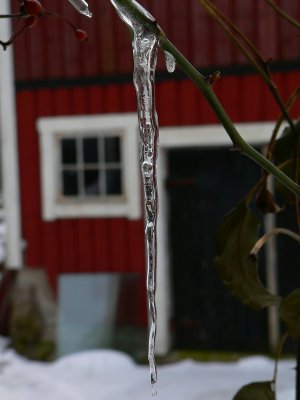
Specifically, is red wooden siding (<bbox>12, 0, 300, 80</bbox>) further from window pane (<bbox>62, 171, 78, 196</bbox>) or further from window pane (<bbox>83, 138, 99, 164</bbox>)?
window pane (<bbox>62, 171, 78, 196</bbox>)

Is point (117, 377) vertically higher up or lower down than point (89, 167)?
lower down

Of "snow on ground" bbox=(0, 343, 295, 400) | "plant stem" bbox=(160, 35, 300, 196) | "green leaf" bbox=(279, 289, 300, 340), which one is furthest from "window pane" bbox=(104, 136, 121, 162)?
"plant stem" bbox=(160, 35, 300, 196)

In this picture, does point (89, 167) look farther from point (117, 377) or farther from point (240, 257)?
point (240, 257)

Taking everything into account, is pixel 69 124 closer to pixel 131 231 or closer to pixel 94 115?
pixel 94 115

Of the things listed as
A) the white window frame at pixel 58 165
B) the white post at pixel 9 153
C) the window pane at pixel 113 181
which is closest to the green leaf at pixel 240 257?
the white window frame at pixel 58 165

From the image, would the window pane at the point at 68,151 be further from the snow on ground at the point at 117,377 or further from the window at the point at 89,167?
the snow on ground at the point at 117,377

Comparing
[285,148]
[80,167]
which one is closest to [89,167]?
[80,167]
